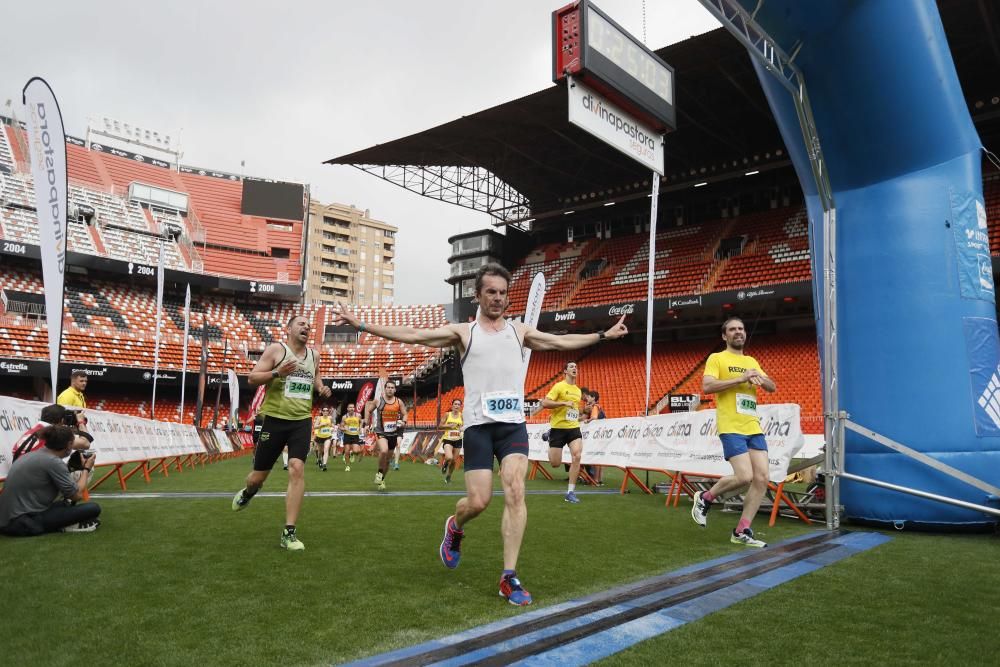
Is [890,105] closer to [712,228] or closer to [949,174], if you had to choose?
[949,174]

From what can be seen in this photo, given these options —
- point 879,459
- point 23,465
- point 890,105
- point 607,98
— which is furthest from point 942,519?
point 23,465

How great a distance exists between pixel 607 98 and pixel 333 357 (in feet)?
117

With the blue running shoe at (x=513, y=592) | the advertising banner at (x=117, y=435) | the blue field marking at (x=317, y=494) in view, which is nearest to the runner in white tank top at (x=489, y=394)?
the blue running shoe at (x=513, y=592)

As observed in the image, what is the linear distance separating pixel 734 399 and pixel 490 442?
2895mm

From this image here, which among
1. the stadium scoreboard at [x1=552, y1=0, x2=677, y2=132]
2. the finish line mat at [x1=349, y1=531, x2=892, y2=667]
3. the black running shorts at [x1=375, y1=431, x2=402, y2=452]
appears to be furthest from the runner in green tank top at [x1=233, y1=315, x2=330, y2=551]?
the stadium scoreboard at [x1=552, y1=0, x2=677, y2=132]

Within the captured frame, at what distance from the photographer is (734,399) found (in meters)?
6.02

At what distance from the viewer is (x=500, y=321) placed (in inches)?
167

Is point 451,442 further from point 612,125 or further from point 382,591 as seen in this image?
point 382,591

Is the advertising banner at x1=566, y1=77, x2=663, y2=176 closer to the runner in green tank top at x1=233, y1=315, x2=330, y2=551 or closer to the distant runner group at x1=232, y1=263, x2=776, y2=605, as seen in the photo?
the distant runner group at x1=232, y1=263, x2=776, y2=605

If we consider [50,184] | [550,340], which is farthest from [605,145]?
[550,340]

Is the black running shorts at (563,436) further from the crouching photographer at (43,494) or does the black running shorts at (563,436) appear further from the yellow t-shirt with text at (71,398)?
the yellow t-shirt with text at (71,398)

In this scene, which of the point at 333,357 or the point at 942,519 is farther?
the point at 333,357

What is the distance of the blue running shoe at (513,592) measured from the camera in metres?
3.57

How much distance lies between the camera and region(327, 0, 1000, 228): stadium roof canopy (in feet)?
74.3
